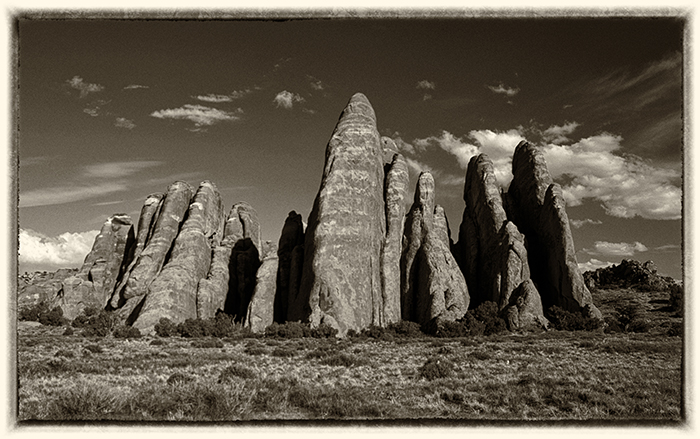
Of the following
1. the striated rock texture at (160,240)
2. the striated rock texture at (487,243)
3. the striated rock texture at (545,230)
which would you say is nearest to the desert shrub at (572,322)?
the striated rock texture at (545,230)

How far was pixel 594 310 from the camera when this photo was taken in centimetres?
3044

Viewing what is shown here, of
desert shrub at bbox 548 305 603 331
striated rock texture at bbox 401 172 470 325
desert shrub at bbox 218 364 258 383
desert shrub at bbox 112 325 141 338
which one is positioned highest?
striated rock texture at bbox 401 172 470 325

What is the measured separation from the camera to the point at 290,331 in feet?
89.2

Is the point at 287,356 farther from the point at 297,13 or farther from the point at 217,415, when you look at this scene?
the point at 297,13

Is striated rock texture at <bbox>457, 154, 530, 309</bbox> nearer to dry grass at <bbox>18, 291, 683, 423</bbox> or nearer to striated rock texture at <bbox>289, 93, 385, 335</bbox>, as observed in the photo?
striated rock texture at <bbox>289, 93, 385, 335</bbox>

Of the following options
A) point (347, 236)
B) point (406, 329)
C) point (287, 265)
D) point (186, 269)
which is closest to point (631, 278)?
point (406, 329)

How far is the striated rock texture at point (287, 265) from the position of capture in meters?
34.8

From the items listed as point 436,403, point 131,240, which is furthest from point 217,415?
point 131,240

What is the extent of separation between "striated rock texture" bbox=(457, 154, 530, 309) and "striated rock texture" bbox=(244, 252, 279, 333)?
16.8 meters

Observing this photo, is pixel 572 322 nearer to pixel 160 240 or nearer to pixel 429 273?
pixel 429 273

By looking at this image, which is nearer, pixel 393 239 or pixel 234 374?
pixel 234 374

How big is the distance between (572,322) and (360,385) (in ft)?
77.9

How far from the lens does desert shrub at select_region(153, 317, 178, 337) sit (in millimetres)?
30091

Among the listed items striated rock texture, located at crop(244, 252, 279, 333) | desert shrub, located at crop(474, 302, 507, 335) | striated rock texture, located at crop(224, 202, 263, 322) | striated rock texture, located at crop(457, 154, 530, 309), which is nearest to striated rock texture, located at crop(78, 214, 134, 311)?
striated rock texture, located at crop(224, 202, 263, 322)
